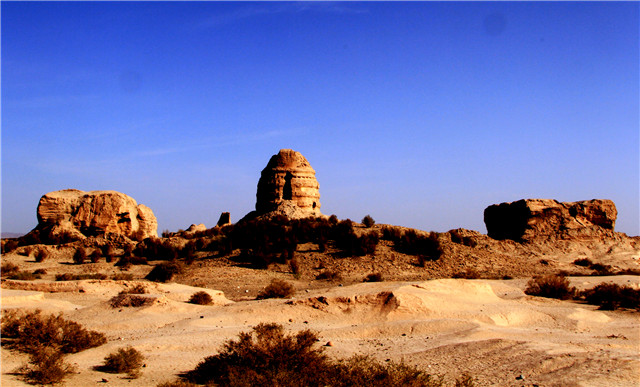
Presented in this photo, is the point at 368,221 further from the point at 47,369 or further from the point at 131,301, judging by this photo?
the point at 47,369

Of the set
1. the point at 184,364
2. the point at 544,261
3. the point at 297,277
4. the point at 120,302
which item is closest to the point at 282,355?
the point at 184,364

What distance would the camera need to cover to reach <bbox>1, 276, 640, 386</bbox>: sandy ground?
21.9ft

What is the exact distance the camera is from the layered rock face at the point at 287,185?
34.6 metres

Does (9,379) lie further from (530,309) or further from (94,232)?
(94,232)

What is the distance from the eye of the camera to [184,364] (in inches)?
298

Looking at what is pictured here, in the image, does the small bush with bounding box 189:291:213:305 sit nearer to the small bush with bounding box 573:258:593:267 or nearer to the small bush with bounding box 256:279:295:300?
the small bush with bounding box 256:279:295:300

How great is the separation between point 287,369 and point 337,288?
656 cm

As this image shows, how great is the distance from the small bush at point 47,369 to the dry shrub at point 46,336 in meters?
0.71

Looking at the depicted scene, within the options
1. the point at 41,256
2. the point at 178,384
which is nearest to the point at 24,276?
the point at 41,256

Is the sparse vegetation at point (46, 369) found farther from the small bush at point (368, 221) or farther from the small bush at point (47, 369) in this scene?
the small bush at point (368, 221)

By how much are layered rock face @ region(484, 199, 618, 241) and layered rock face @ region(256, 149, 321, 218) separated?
13079mm

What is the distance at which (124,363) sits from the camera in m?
7.17

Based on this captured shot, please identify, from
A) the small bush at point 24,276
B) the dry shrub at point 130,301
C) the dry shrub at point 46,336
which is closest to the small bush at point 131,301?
the dry shrub at point 130,301

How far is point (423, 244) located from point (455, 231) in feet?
18.4
